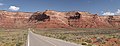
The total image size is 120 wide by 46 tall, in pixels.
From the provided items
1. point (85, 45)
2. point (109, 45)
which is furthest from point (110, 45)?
point (85, 45)

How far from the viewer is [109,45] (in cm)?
2928

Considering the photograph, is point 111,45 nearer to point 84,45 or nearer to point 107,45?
point 107,45

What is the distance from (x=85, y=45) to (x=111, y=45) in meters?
2.67

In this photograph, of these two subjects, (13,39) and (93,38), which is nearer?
(93,38)

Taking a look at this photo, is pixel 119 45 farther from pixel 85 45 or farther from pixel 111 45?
pixel 85 45

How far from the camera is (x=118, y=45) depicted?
95.8ft

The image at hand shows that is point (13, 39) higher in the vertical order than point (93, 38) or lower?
lower

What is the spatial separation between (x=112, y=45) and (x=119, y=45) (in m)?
0.90

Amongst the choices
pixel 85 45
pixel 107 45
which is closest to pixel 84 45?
pixel 85 45

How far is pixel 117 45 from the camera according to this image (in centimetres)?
2903

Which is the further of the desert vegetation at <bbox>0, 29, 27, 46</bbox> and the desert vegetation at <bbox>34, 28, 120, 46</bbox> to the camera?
the desert vegetation at <bbox>0, 29, 27, 46</bbox>

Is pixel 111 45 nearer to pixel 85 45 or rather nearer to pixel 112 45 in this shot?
pixel 112 45

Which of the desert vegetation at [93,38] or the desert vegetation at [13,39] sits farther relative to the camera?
the desert vegetation at [13,39]

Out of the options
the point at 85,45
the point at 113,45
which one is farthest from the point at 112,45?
the point at 85,45
